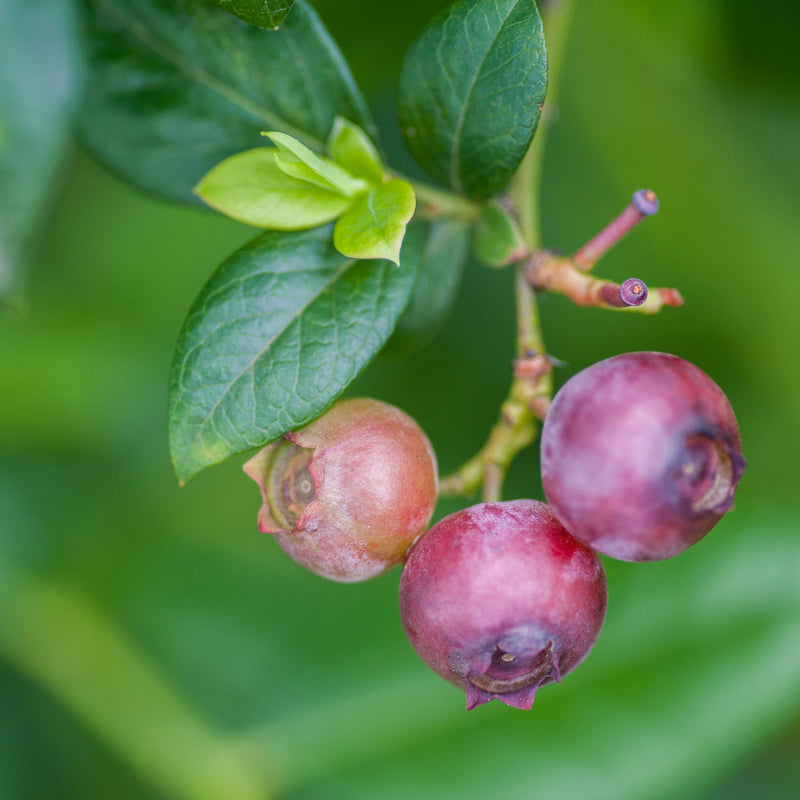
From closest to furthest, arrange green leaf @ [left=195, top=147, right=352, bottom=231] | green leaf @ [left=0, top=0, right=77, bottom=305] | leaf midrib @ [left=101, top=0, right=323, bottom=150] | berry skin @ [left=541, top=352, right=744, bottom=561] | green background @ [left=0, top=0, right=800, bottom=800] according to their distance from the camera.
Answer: berry skin @ [left=541, top=352, right=744, bottom=561] → green leaf @ [left=195, top=147, right=352, bottom=231] → leaf midrib @ [left=101, top=0, right=323, bottom=150] → green leaf @ [left=0, top=0, right=77, bottom=305] → green background @ [left=0, top=0, right=800, bottom=800]

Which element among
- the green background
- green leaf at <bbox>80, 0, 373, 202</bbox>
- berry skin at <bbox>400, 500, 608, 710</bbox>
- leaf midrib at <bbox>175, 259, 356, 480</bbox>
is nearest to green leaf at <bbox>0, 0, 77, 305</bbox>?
green leaf at <bbox>80, 0, 373, 202</bbox>

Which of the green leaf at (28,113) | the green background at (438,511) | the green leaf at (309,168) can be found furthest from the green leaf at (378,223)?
the green background at (438,511)

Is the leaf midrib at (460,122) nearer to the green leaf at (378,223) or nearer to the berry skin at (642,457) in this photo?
the green leaf at (378,223)

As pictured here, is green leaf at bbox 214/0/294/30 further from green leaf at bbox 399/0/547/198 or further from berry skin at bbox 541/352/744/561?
berry skin at bbox 541/352/744/561

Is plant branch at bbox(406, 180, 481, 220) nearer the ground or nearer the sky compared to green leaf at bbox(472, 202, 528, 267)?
nearer the ground

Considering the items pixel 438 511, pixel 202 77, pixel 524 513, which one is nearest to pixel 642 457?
pixel 524 513

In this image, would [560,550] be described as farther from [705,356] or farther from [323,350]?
[705,356]
